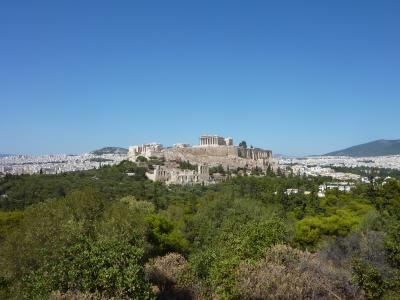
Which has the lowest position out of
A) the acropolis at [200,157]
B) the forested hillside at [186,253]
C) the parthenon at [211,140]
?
the forested hillside at [186,253]

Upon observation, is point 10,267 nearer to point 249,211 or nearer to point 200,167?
point 249,211

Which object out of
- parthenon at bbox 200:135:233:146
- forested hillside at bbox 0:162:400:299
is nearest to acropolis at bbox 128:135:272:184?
parthenon at bbox 200:135:233:146

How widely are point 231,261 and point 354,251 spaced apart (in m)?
10.4

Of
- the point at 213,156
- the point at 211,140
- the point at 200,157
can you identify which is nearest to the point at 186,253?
the point at 200,157

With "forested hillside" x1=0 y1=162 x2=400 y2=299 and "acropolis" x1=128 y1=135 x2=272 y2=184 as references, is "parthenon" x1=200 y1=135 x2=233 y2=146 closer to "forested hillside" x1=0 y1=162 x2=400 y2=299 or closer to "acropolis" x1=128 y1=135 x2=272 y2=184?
"acropolis" x1=128 y1=135 x2=272 y2=184

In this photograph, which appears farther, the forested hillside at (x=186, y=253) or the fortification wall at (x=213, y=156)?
the fortification wall at (x=213, y=156)

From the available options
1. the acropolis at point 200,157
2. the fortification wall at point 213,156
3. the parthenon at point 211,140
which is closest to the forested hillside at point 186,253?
the acropolis at point 200,157

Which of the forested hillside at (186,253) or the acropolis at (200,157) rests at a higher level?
the acropolis at (200,157)

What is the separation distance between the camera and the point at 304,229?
31156 millimetres

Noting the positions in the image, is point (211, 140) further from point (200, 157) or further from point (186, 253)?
point (186, 253)

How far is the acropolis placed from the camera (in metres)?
88.6

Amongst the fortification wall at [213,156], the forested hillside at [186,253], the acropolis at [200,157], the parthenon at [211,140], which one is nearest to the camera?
the forested hillside at [186,253]

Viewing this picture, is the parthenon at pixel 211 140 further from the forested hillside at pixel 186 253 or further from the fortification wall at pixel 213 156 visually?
the forested hillside at pixel 186 253

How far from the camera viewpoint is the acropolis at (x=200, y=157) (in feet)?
291
